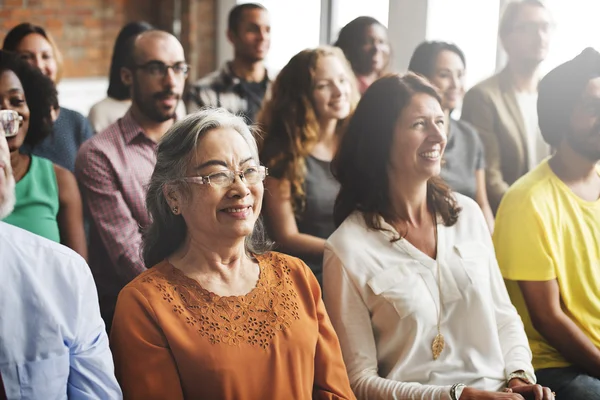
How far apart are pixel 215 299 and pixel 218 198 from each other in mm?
215

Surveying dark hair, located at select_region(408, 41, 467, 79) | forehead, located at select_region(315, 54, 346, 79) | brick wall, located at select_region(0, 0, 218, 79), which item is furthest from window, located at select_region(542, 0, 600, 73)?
brick wall, located at select_region(0, 0, 218, 79)

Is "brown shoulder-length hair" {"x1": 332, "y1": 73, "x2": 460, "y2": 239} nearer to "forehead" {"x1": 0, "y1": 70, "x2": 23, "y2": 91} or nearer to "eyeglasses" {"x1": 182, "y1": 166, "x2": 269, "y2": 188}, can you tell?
"eyeglasses" {"x1": 182, "y1": 166, "x2": 269, "y2": 188}

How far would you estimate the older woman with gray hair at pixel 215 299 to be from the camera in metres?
1.67

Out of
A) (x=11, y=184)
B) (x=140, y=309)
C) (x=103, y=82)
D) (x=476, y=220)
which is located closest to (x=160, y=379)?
(x=140, y=309)

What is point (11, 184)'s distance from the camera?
147 centimetres

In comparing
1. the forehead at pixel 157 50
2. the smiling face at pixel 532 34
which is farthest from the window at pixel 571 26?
the forehead at pixel 157 50

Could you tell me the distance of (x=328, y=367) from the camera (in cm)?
184

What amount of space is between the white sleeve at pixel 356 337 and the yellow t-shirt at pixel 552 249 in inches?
22.8

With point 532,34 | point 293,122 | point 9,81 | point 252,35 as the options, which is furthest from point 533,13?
point 9,81

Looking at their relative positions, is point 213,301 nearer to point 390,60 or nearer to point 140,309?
point 140,309

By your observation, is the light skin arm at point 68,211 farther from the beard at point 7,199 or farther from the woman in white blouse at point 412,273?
the beard at point 7,199

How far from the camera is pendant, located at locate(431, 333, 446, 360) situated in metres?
2.06

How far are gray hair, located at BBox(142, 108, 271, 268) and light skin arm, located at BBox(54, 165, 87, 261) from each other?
775mm

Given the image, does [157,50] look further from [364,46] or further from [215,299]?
[215,299]
